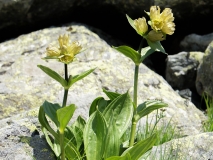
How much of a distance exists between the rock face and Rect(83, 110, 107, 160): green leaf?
1.11 meters

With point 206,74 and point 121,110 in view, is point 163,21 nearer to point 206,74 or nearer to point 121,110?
point 121,110

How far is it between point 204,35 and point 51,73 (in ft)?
12.4

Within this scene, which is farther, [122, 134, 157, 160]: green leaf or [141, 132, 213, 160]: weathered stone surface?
[141, 132, 213, 160]: weathered stone surface

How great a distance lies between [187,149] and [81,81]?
1963 mm

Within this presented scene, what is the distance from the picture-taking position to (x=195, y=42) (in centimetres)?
650

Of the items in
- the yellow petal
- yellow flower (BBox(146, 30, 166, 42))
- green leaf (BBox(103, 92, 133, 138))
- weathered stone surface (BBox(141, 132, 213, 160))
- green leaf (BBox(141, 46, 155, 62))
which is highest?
the yellow petal

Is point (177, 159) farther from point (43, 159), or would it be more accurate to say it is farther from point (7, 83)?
point (7, 83)

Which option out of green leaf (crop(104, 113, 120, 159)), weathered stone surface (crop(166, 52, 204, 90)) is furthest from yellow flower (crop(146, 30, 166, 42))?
weathered stone surface (crop(166, 52, 204, 90))

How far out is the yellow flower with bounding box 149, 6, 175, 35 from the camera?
3.21m

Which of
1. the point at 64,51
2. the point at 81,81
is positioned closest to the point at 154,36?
the point at 64,51

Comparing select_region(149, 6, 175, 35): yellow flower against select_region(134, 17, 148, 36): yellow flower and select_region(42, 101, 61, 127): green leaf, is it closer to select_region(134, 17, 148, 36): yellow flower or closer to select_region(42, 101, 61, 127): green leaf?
select_region(134, 17, 148, 36): yellow flower

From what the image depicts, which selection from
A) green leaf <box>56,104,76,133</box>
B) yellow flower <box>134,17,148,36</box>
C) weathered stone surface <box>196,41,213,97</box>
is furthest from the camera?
weathered stone surface <box>196,41,213,97</box>

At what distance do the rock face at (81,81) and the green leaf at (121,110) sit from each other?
99cm

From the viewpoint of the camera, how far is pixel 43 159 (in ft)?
11.3
